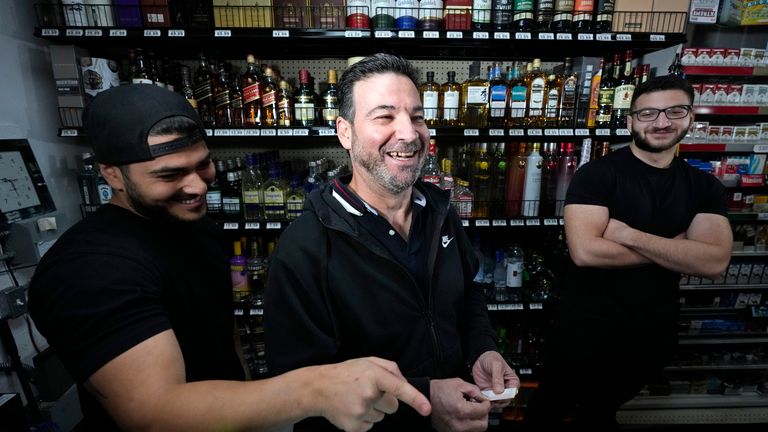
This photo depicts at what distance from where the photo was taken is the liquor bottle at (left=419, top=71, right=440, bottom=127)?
7.54 feet

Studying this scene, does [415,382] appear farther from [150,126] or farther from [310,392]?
[150,126]

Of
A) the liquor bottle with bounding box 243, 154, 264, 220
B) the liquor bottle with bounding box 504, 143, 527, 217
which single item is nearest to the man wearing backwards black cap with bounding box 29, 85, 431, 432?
the liquor bottle with bounding box 243, 154, 264, 220

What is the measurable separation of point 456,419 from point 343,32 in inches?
81.7

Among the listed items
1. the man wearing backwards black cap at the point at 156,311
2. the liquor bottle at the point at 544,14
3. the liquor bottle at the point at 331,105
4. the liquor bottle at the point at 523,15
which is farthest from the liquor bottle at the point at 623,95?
the man wearing backwards black cap at the point at 156,311

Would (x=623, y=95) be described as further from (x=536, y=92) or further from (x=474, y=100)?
(x=474, y=100)

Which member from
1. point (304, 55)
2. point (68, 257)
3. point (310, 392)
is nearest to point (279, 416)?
point (310, 392)

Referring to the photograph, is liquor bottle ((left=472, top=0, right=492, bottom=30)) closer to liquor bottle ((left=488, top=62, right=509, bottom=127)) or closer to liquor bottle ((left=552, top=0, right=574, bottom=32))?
liquor bottle ((left=488, top=62, right=509, bottom=127))

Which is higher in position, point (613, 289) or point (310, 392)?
point (310, 392)

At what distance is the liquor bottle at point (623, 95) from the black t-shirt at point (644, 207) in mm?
508

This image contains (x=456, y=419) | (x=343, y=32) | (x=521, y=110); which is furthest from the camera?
(x=521, y=110)

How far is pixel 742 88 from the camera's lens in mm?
2475

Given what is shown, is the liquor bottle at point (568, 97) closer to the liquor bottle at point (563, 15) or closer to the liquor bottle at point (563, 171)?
the liquor bottle at point (563, 171)

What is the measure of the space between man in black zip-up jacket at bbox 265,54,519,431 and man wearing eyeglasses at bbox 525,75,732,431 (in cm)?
93

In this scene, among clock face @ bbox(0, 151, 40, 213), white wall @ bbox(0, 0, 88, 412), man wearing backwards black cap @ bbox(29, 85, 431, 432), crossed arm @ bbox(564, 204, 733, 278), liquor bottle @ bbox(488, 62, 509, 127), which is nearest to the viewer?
man wearing backwards black cap @ bbox(29, 85, 431, 432)
